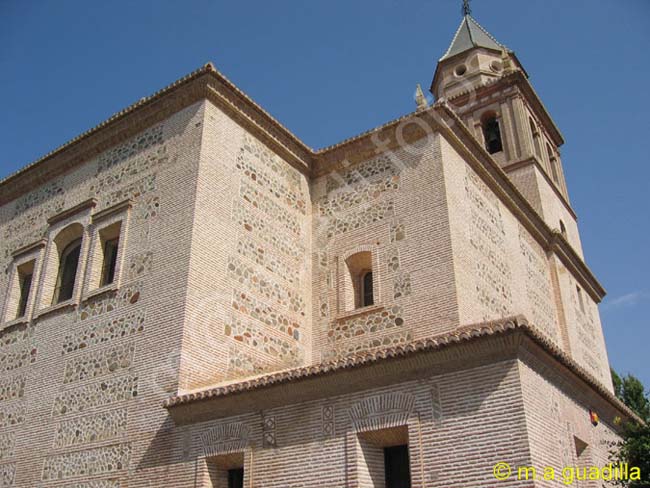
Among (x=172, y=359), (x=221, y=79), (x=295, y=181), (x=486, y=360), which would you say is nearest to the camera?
(x=486, y=360)

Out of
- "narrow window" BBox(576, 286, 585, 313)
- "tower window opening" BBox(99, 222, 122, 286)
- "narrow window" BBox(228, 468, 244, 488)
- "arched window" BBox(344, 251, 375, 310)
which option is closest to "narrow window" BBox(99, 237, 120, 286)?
"tower window opening" BBox(99, 222, 122, 286)

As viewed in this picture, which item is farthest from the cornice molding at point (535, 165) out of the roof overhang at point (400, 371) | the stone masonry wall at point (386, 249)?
the roof overhang at point (400, 371)

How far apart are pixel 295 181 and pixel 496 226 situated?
12.8 feet

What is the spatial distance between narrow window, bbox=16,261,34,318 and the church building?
0.05 m

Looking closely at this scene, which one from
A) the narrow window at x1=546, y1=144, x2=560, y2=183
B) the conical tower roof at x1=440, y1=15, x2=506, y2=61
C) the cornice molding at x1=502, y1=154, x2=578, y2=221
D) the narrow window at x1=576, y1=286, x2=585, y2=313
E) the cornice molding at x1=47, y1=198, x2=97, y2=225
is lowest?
the cornice molding at x1=47, y1=198, x2=97, y2=225

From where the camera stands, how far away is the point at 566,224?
18359 millimetres

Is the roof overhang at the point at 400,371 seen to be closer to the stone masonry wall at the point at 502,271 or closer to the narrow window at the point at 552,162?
the stone masonry wall at the point at 502,271

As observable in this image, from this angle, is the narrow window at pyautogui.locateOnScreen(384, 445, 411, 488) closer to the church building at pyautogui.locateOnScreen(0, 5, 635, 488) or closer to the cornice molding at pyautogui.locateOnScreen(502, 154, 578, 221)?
the church building at pyautogui.locateOnScreen(0, 5, 635, 488)

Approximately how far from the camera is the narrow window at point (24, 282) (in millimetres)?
12297

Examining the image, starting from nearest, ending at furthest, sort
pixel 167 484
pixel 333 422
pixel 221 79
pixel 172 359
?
pixel 333 422 < pixel 167 484 < pixel 172 359 < pixel 221 79

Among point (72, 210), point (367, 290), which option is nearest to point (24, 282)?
point (72, 210)

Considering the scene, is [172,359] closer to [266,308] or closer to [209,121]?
[266,308]

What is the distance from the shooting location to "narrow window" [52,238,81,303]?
38.3 ft

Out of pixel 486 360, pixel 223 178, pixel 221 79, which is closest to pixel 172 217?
pixel 223 178
